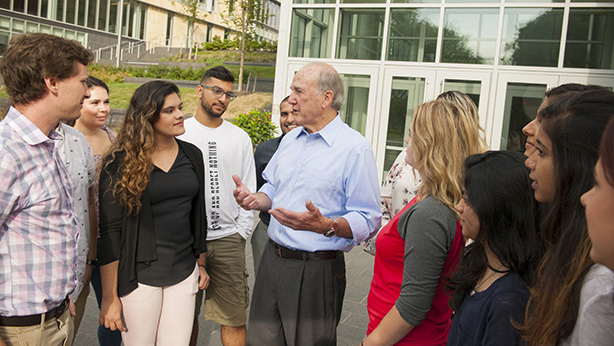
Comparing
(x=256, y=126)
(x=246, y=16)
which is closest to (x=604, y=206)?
(x=256, y=126)

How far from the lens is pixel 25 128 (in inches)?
85.7

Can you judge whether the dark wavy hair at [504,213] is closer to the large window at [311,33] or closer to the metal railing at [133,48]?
the large window at [311,33]

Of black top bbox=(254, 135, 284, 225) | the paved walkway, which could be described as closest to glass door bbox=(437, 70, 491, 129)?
the paved walkway

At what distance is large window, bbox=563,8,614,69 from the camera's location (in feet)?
36.1

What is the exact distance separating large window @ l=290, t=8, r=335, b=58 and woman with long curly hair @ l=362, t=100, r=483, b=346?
11.0m

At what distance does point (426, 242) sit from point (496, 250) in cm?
34

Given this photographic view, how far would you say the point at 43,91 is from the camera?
2.26m

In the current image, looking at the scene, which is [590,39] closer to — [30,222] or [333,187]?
[333,187]

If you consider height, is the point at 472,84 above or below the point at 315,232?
above

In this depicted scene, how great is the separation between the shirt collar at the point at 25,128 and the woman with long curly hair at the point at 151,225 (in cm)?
75

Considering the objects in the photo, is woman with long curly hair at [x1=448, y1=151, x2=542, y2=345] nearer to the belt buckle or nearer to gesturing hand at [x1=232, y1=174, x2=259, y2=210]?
the belt buckle

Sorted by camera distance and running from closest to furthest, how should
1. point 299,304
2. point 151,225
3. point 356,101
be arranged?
point 299,304 → point 151,225 → point 356,101

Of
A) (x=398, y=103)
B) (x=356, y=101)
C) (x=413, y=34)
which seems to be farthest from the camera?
(x=356, y=101)

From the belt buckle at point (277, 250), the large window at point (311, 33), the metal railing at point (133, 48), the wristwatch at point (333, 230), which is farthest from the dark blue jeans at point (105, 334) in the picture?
the metal railing at point (133, 48)
